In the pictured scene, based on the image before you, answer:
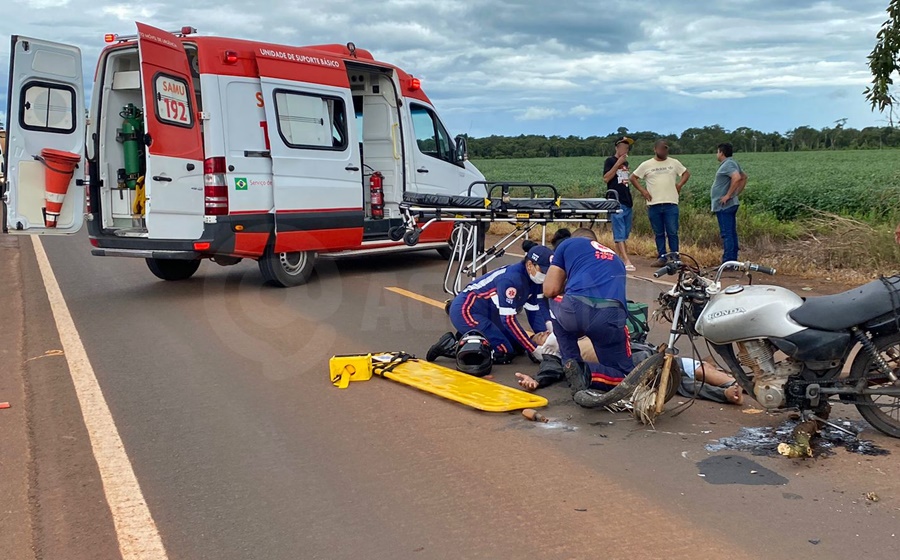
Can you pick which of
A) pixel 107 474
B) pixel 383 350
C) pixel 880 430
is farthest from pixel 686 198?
pixel 107 474

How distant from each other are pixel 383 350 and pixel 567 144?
63.3m

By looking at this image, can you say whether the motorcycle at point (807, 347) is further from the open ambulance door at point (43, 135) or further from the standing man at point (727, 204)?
the open ambulance door at point (43, 135)

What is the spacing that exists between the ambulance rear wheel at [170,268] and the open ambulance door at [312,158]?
5.81 ft

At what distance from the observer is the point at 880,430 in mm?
4789

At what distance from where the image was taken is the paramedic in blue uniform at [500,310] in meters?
6.64

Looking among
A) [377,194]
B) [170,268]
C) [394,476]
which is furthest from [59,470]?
[377,194]

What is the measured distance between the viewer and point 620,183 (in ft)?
41.0

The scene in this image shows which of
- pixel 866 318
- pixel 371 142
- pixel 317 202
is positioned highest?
pixel 371 142

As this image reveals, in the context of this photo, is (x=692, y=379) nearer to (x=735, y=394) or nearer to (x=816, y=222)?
(x=735, y=394)

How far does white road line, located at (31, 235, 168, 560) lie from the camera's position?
367 cm

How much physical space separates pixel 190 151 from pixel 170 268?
2404mm

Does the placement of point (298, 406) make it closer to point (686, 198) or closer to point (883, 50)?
point (883, 50)

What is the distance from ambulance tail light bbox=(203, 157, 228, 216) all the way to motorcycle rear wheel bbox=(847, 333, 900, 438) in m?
6.63

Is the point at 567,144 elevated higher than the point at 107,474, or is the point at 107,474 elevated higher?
the point at 567,144
